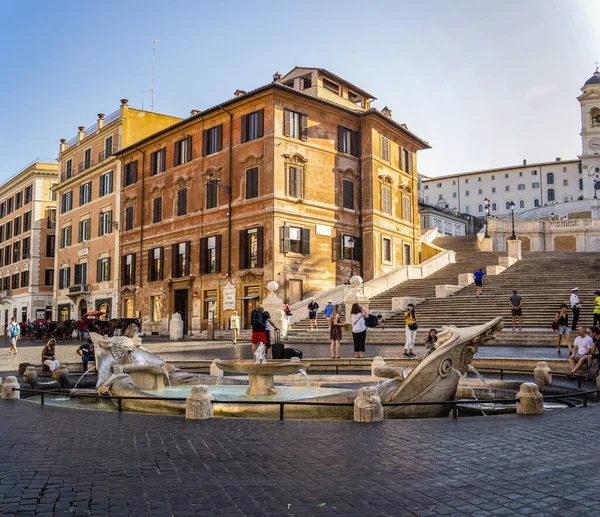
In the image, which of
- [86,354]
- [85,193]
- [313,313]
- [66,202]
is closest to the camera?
[86,354]

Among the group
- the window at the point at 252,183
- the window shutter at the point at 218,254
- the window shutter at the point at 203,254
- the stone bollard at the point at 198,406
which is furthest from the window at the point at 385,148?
the stone bollard at the point at 198,406

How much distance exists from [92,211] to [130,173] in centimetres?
656

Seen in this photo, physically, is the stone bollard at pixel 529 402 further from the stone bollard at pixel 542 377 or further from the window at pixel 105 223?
the window at pixel 105 223

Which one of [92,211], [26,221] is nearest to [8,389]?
[92,211]

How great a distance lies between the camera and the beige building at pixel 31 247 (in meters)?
56.7

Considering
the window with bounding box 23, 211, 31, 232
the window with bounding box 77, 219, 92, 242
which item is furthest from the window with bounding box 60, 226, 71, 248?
the window with bounding box 23, 211, 31, 232

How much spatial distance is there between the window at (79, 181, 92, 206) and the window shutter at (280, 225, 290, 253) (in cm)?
2220

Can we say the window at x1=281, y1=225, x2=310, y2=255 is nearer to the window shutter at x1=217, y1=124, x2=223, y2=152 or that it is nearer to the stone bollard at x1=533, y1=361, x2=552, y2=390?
the window shutter at x1=217, y1=124, x2=223, y2=152

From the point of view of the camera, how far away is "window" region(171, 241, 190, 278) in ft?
124

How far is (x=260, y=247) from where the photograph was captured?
33.3 meters

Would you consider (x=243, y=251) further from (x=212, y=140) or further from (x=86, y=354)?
(x=86, y=354)

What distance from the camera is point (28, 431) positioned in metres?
7.64

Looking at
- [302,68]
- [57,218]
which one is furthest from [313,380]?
[57,218]

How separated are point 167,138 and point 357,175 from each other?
12786 millimetres
